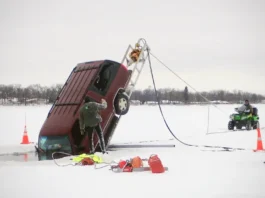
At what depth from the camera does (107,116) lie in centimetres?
984

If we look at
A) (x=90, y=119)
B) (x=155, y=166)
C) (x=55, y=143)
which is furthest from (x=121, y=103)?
(x=155, y=166)

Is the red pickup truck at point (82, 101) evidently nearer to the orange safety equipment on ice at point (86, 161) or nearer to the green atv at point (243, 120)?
the orange safety equipment on ice at point (86, 161)

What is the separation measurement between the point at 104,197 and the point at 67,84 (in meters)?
6.21

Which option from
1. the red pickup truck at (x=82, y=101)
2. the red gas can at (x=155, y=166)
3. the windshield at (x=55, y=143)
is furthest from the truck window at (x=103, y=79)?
the red gas can at (x=155, y=166)

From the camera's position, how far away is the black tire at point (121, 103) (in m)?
10.1

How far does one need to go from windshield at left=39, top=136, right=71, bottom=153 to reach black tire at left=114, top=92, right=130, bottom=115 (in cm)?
196

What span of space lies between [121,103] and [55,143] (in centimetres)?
232

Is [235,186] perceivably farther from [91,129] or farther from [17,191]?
[91,129]

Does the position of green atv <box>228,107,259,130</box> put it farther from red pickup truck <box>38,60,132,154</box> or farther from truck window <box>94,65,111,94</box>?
truck window <box>94,65,111,94</box>

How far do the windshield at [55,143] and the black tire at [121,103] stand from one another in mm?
1957

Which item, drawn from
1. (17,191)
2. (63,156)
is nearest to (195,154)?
(63,156)

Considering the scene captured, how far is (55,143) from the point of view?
9.00 m

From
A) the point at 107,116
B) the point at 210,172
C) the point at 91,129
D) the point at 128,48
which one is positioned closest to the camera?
the point at 210,172

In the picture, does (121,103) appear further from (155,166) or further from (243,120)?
(243,120)
